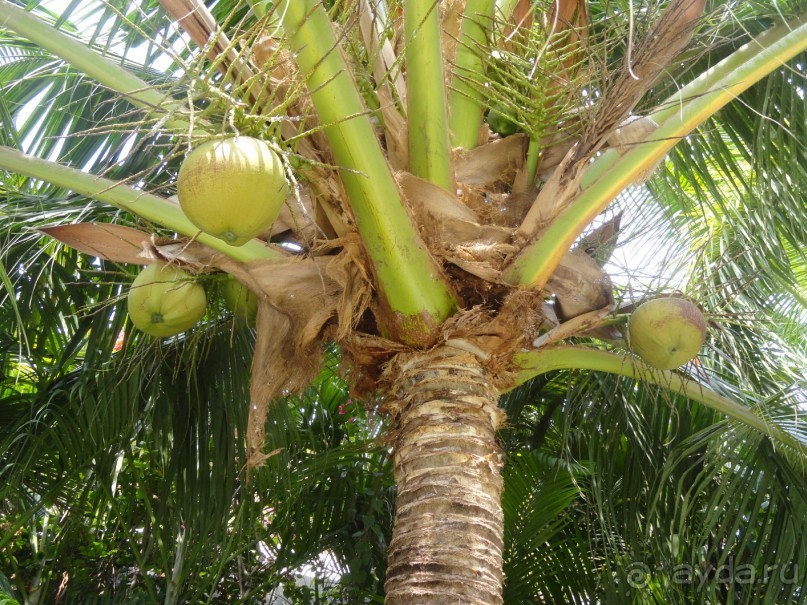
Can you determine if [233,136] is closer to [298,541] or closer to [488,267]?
[488,267]

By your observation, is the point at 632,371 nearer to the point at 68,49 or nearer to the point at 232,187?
the point at 232,187

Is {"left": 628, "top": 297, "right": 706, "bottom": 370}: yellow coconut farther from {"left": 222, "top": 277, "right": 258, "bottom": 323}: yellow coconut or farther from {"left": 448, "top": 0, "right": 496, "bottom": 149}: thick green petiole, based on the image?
{"left": 222, "top": 277, "right": 258, "bottom": 323}: yellow coconut

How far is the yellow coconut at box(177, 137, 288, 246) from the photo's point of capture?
1.45 metres

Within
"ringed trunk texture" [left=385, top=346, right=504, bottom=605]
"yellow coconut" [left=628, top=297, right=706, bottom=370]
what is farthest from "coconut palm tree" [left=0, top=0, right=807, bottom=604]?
"yellow coconut" [left=628, top=297, right=706, bottom=370]

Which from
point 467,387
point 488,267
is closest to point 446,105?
point 488,267

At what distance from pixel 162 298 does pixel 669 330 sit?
4.35 ft

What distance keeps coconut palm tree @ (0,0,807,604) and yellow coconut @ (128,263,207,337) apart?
0.21 feet

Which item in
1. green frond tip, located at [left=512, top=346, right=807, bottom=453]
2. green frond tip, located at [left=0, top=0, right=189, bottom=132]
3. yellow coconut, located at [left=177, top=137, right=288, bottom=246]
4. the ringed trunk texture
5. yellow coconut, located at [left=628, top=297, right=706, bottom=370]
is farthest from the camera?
green frond tip, located at [left=512, top=346, right=807, bottom=453]

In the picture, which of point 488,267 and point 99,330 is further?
point 99,330

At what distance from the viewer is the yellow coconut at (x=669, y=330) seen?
2.24 metres

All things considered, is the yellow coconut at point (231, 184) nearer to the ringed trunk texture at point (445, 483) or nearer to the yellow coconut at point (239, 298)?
the ringed trunk texture at point (445, 483)

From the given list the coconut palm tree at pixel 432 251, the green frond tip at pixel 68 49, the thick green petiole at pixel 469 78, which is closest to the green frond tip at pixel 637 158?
the coconut palm tree at pixel 432 251

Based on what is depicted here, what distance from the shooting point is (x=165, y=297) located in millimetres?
2289

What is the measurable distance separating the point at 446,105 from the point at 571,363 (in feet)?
2.61
